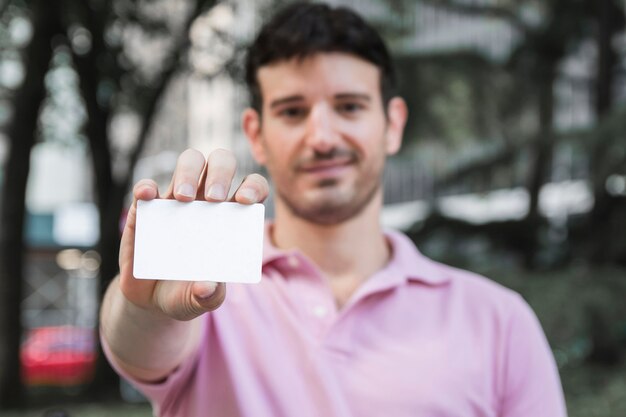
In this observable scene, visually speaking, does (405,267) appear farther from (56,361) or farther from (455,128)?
(56,361)

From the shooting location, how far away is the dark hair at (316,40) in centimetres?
193

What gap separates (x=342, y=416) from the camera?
1.64m

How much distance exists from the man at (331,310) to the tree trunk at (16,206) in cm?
812

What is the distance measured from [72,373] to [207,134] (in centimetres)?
2488

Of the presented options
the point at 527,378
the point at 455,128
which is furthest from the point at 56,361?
the point at 527,378

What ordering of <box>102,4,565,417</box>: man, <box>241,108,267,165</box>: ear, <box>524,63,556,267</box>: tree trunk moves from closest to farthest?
<box>102,4,565,417</box>: man
<box>241,108,267,165</box>: ear
<box>524,63,556,267</box>: tree trunk

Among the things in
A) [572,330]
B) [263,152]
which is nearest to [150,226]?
[263,152]

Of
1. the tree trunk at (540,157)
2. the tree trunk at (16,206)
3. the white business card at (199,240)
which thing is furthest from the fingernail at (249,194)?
the tree trunk at (16,206)

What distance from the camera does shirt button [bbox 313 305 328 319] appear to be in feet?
5.98

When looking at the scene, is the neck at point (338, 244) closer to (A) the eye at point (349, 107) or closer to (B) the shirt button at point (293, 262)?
(B) the shirt button at point (293, 262)

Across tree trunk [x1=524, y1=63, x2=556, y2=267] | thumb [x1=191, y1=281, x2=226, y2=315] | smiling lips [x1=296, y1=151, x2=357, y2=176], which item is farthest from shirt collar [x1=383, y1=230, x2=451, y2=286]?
tree trunk [x1=524, y1=63, x2=556, y2=267]

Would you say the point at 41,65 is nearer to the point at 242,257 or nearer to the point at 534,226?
the point at 534,226

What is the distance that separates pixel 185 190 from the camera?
4.00 feet

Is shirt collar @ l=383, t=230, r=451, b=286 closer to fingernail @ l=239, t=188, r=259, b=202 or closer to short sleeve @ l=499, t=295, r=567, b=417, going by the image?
short sleeve @ l=499, t=295, r=567, b=417
